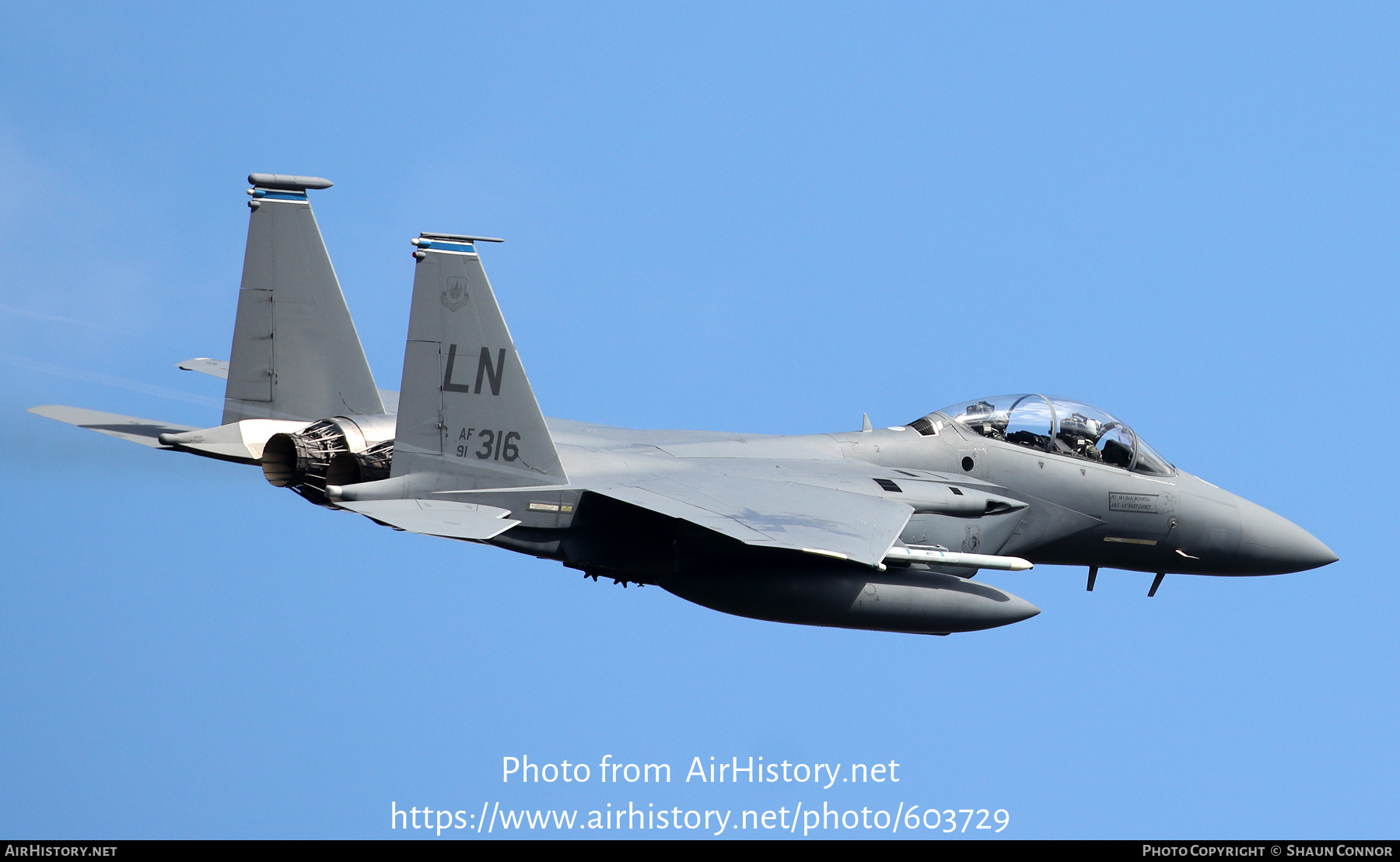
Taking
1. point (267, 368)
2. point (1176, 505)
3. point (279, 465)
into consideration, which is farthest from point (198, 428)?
point (1176, 505)

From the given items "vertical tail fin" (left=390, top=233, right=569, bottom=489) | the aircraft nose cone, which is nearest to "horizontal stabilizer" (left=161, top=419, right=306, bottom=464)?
"vertical tail fin" (left=390, top=233, right=569, bottom=489)

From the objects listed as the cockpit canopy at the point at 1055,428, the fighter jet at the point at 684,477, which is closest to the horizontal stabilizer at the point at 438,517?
the fighter jet at the point at 684,477

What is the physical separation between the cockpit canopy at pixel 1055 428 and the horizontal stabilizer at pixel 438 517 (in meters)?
6.31

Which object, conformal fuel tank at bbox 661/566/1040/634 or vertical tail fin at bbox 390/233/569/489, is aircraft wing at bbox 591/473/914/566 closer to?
conformal fuel tank at bbox 661/566/1040/634

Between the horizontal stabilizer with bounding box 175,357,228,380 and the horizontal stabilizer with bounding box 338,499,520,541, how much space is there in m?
7.81

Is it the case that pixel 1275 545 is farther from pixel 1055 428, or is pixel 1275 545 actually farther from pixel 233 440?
pixel 233 440

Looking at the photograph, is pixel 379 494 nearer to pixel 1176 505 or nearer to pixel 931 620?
pixel 931 620

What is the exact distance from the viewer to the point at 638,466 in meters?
15.6

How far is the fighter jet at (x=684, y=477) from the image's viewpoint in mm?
13617

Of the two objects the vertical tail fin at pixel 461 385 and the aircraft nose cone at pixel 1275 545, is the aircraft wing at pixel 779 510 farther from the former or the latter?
the aircraft nose cone at pixel 1275 545

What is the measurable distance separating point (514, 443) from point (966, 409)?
6.22 metres

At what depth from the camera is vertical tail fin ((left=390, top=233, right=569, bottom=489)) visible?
1349 centimetres

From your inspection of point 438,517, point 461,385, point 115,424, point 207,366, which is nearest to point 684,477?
point 461,385

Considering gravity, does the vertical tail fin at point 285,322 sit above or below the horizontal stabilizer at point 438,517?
above
